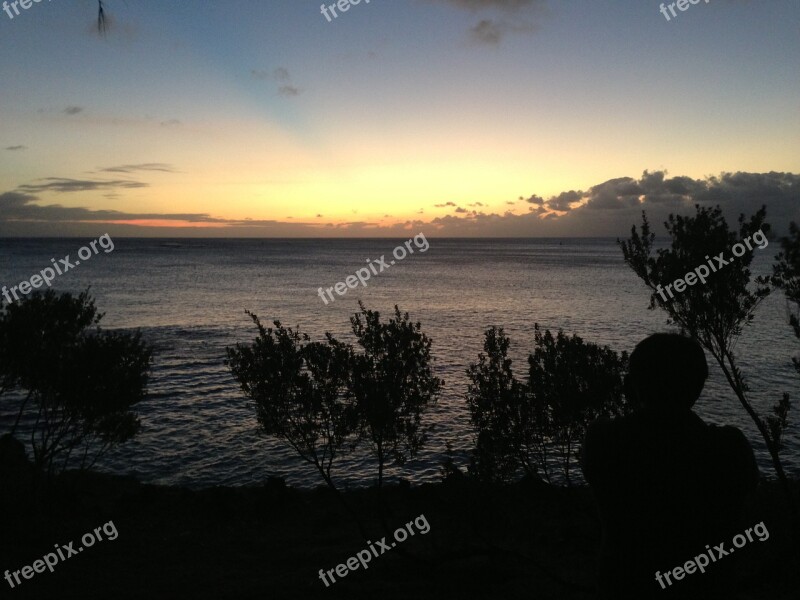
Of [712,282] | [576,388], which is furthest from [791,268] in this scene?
[576,388]

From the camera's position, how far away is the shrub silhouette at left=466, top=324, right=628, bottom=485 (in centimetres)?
1742

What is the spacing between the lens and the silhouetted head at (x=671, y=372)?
→ 12.3 ft

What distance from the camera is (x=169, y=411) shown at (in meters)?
46.8

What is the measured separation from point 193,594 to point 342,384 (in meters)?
9.25

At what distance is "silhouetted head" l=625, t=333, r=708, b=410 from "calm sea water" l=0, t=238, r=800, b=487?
20.1 meters

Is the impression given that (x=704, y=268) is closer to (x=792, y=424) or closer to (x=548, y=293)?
(x=792, y=424)

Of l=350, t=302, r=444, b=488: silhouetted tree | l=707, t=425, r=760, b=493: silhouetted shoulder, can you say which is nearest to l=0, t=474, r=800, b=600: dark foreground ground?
l=350, t=302, r=444, b=488: silhouetted tree

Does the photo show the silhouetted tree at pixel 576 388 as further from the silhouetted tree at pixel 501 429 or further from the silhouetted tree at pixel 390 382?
the silhouetted tree at pixel 390 382

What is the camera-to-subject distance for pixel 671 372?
Answer: 375 cm

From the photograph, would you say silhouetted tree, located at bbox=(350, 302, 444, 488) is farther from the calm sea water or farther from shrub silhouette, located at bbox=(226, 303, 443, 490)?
the calm sea water

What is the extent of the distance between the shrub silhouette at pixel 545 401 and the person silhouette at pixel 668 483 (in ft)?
45.2

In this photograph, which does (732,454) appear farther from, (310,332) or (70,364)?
(310,332)

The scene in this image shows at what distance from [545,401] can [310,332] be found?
198ft

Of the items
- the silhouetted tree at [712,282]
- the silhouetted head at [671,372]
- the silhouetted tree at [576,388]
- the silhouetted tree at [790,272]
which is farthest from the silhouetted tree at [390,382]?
the silhouetted head at [671,372]
